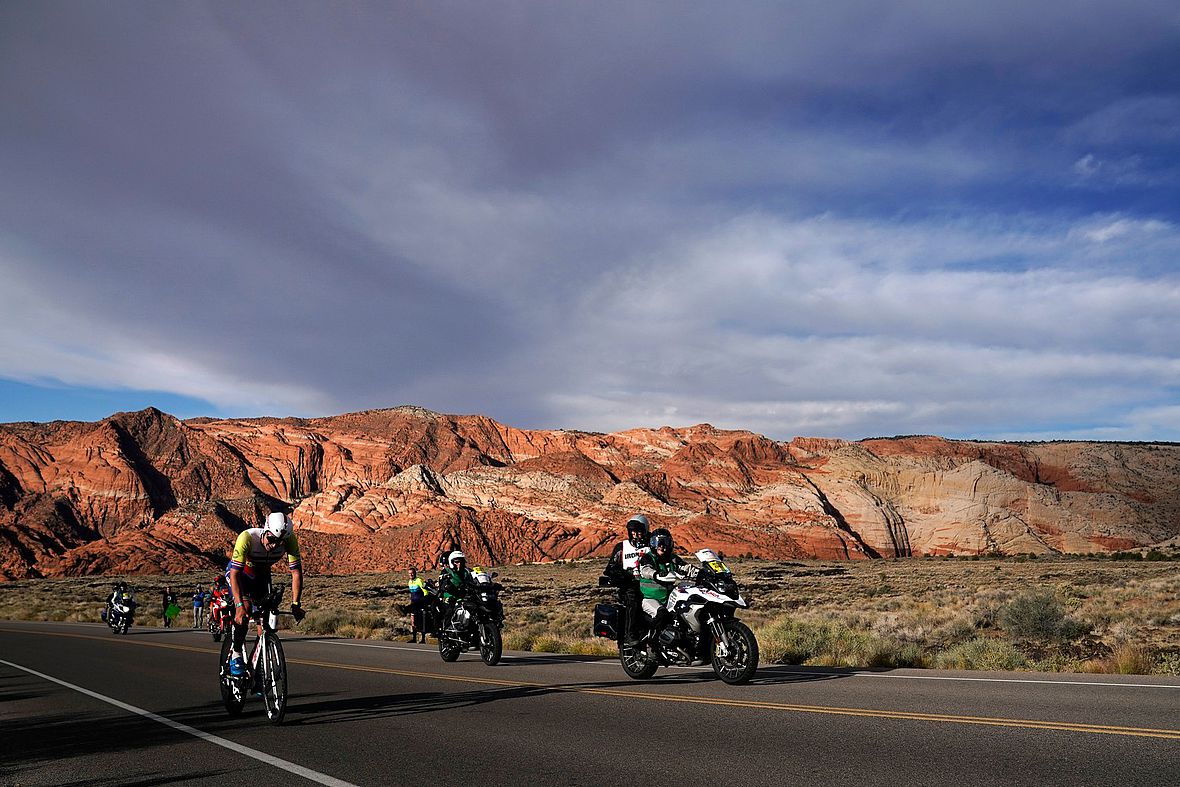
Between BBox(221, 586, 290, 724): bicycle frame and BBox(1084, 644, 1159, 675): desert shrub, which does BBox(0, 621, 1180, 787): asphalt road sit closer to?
BBox(221, 586, 290, 724): bicycle frame

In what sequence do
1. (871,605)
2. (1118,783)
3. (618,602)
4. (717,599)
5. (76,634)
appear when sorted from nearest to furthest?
(1118,783), (717,599), (618,602), (76,634), (871,605)

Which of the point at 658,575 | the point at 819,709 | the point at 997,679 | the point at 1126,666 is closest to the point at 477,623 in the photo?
the point at 658,575

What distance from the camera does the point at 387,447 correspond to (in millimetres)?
131125

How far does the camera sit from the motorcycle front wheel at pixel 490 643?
Answer: 13734 millimetres

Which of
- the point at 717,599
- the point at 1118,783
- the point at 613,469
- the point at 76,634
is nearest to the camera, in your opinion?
the point at 1118,783

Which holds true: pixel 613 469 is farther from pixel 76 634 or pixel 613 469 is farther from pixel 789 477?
pixel 76 634

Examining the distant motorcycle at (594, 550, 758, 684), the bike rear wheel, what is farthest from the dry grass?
the bike rear wheel

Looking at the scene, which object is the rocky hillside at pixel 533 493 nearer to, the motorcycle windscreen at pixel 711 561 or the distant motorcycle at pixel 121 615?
the distant motorcycle at pixel 121 615

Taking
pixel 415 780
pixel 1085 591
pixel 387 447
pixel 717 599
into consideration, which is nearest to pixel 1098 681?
pixel 717 599

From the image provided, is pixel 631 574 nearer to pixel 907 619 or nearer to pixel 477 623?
pixel 477 623

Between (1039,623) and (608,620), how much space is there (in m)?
12.3

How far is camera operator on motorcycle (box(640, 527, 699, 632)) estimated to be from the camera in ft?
35.4

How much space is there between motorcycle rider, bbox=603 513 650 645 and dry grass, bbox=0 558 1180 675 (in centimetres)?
396

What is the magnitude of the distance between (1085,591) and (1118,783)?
3127 cm
